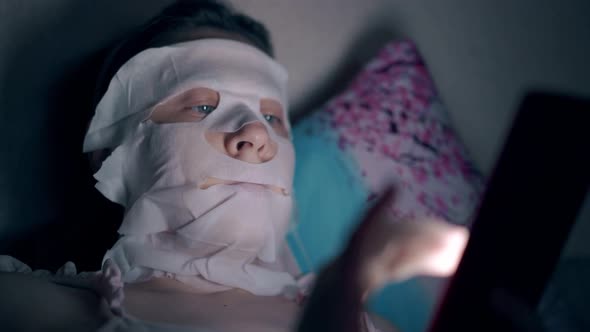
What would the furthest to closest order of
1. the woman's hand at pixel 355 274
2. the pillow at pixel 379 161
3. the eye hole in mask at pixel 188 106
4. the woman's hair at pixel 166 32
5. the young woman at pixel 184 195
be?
the pillow at pixel 379 161
the woman's hair at pixel 166 32
the eye hole in mask at pixel 188 106
the young woman at pixel 184 195
the woman's hand at pixel 355 274

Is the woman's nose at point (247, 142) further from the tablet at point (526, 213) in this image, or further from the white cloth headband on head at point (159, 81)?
the tablet at point (526, 213)

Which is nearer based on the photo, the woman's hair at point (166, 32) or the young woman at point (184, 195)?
the young woman at point (184, 195)

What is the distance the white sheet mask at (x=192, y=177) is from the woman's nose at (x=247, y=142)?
0.01 m

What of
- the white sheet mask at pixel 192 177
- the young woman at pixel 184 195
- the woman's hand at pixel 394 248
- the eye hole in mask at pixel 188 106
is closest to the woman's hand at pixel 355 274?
the woman's hand at pixel 394 248

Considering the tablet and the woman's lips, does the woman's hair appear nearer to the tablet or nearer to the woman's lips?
the woman's lips

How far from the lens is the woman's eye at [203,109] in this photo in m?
0.82

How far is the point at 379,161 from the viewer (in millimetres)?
1091

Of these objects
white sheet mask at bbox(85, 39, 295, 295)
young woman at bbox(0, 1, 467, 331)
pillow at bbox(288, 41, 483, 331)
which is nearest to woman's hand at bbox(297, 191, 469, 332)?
young woman at bbox(0, 1, 467, 331)

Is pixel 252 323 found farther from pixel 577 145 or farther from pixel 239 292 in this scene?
pixel 577 145

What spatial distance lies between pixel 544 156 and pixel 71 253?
888 mm

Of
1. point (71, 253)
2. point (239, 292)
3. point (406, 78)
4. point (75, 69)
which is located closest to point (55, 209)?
point (71, 253)

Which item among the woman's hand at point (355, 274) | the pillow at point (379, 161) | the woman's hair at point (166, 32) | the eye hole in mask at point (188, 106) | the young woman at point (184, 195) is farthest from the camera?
the pillow at point (379, 161)

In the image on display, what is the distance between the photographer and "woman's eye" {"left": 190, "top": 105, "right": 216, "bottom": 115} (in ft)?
2.70

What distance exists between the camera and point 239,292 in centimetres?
83
